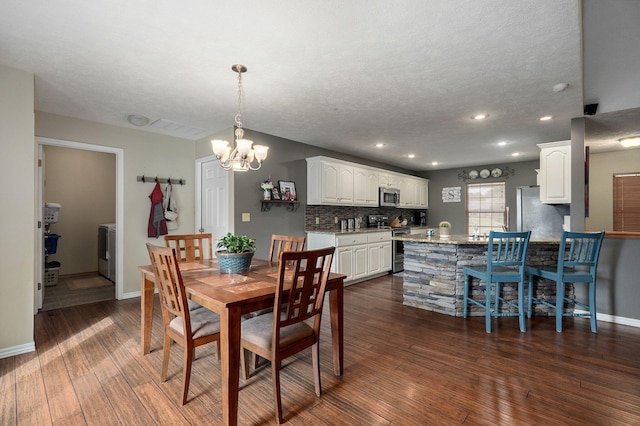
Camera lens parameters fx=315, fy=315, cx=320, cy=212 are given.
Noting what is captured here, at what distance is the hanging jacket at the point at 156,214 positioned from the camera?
4512mm

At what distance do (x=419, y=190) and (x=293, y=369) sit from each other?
631cm

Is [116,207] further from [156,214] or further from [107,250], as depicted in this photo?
[107,250]

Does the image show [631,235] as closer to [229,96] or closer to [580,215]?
[580,215]

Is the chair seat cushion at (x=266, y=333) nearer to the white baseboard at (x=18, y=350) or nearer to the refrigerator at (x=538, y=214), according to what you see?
the white baseboard at (x=18, y=350)

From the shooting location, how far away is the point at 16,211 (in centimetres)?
268

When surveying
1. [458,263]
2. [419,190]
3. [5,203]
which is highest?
[419,190]

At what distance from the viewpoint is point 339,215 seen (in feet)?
19.9

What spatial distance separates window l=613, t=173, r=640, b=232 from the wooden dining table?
6.27 m

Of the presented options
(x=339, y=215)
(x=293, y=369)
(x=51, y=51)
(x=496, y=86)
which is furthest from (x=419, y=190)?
(x=51, y=51)

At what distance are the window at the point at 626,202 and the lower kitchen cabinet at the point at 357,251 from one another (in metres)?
4.11

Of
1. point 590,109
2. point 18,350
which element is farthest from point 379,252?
point 18,350

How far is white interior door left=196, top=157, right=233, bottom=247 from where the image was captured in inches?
173

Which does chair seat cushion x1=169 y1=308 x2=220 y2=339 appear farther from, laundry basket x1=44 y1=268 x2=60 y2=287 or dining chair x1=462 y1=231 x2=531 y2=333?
laundry basket x1=44 y1=268 x2=60 y2=287

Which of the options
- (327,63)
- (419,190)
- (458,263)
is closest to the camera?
(327,63)
